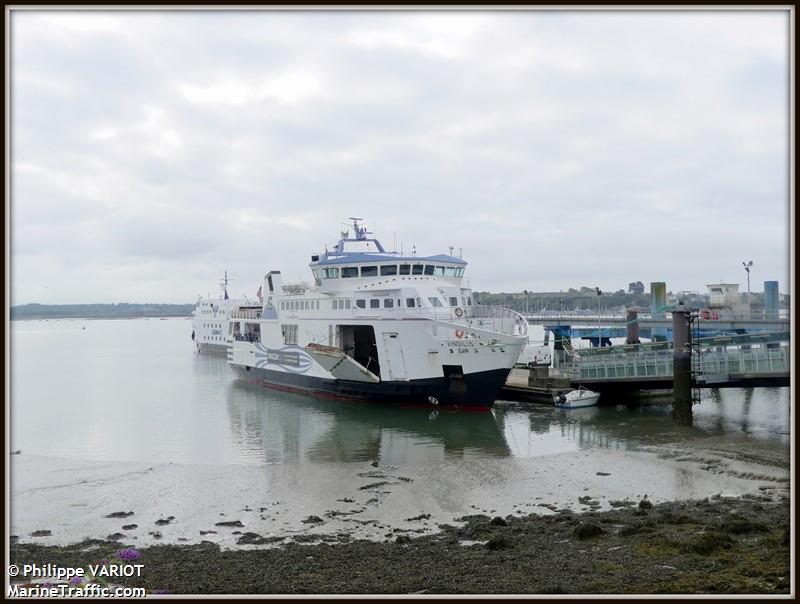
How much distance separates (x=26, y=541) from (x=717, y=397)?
2871 cm

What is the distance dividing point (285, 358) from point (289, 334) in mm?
1503

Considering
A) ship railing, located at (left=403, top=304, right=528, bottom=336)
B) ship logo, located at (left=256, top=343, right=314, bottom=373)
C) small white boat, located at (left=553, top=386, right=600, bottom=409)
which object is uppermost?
ship railing, located at (left=403, top=304, right=528, bottom=336)

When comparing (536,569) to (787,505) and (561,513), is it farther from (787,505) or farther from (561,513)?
(787,505)

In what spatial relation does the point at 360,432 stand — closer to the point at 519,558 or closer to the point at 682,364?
the point at 682,364

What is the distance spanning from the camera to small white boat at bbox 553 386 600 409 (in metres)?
29.8

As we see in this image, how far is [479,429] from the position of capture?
26547 mm

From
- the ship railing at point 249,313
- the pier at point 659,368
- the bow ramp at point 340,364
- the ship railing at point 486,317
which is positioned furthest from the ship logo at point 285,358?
the ship railing at point 249,313

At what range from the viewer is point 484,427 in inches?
1060

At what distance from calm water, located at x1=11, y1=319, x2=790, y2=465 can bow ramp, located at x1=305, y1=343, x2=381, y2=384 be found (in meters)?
1.54

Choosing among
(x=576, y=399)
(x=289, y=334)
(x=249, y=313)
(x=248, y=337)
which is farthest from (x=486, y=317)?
(x=249, y=313)

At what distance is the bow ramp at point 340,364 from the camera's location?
30855 mm

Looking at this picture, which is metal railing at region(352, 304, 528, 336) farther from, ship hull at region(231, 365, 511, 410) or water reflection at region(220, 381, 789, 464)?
water reflection at region(220, 381, 789, 464)

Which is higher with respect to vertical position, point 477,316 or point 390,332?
point 477,316

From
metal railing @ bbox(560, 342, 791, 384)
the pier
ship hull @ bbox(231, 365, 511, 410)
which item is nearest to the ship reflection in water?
ship hull @ bbox(231, 365, 511, 410)
